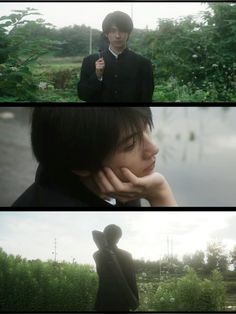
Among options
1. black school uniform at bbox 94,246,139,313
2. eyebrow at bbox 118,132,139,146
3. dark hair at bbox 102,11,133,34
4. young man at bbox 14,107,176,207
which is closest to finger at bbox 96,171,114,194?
young man at bbox 14,107,176,207

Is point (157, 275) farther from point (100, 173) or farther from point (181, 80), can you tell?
point (181, 80)

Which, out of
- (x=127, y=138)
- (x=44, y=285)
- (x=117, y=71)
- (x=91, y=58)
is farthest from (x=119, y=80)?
(x=44, y=285)

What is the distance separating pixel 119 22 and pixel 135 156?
1.97ft

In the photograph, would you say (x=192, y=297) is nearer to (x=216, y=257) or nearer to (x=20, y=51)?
(x=216, y=257)

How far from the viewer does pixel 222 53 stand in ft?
10.6

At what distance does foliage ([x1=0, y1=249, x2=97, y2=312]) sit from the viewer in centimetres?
312

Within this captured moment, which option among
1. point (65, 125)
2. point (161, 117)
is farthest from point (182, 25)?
point (65, 125)

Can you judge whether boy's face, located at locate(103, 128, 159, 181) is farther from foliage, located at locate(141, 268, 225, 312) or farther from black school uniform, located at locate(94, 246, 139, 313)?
foliage, located at locate(141, 268, 225, 312)

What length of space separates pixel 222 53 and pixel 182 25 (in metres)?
0.22

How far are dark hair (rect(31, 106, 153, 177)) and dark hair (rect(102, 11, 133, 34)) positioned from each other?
1.17 ft

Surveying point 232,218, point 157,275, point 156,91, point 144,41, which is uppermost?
point 144,41

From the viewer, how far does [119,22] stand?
320cm

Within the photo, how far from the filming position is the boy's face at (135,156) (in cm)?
313

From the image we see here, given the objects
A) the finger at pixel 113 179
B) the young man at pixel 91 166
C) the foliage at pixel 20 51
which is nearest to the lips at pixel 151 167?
the young man at pixel 91 166
